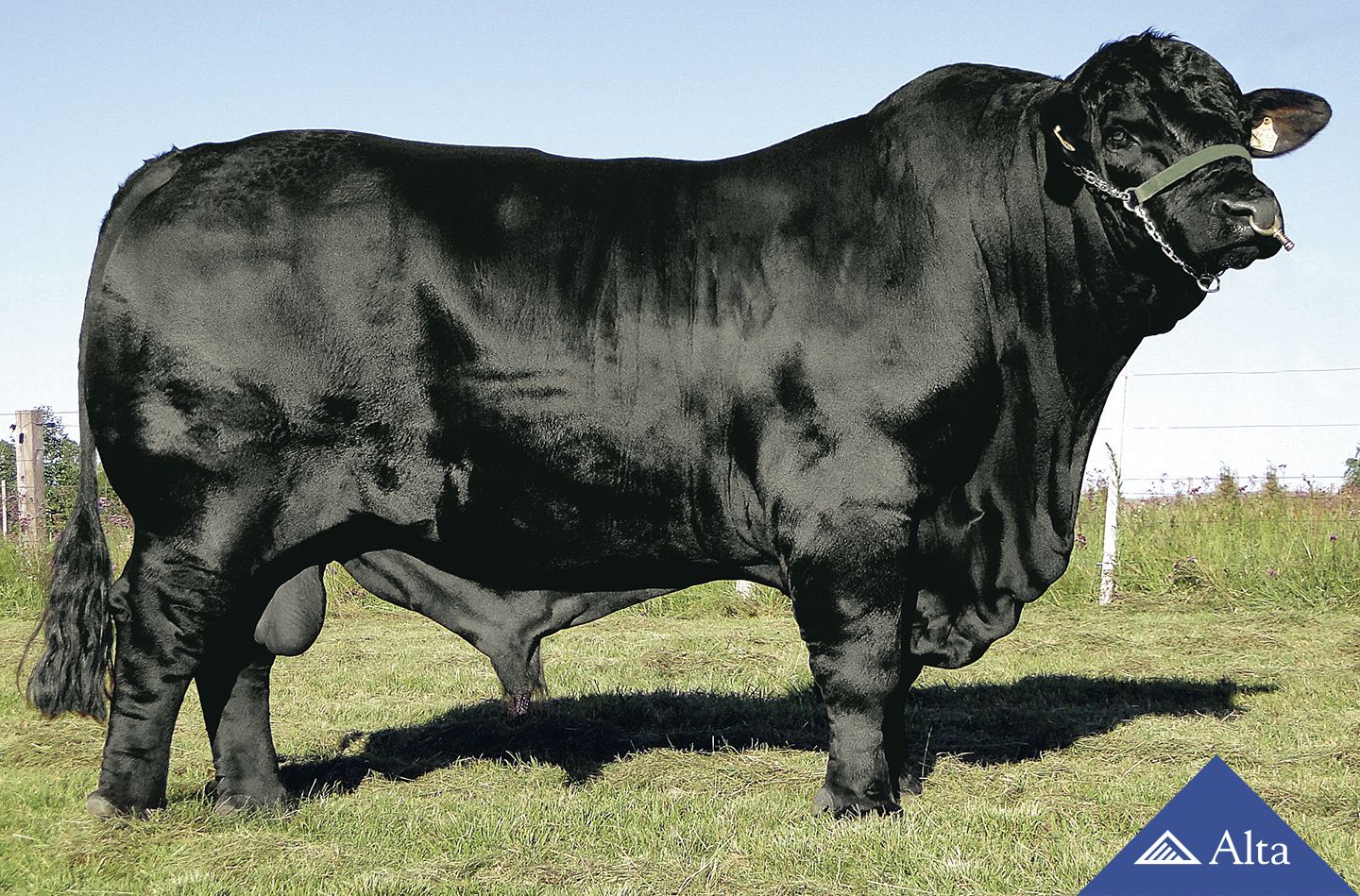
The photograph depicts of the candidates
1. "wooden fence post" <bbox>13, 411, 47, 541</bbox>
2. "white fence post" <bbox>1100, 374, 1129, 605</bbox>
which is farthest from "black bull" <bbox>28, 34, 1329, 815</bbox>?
"wooden fence post" <bbox>13, 411, 47, 541</bbox>

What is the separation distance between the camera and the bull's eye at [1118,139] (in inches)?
145

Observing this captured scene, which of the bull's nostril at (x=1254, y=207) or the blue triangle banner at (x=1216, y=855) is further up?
the bull's nostril at (x=1254, y=207)

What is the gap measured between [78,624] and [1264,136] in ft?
12.8

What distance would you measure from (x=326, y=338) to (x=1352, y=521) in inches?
364

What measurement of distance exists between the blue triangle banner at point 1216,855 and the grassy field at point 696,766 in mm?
293

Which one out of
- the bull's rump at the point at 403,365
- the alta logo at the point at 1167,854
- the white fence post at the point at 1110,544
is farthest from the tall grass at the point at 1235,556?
the alta logo at the point at 1167,854

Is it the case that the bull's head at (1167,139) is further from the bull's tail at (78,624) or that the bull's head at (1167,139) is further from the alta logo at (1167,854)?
the bull's tail at (78,624)

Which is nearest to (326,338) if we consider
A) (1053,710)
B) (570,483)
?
(570,483)

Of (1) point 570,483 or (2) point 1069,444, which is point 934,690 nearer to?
(2) point 1069,444

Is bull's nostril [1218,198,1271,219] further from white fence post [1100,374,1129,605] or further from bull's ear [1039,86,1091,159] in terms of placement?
white fence post [1100,374,1129,605]

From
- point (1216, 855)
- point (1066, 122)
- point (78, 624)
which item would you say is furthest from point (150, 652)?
point (1066, 122)

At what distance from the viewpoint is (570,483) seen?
12.3 feet

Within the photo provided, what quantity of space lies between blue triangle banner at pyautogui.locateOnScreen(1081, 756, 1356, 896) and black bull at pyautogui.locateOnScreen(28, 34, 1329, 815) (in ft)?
3.03

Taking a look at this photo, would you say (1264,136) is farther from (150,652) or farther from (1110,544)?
(1110,544)
